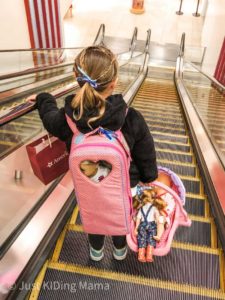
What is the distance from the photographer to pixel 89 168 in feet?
4.16

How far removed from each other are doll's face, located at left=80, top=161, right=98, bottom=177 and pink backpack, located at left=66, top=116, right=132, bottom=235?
2 centimetres

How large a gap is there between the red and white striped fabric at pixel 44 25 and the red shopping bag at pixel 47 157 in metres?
5.71

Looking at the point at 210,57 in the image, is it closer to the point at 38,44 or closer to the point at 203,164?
the point at 38,44

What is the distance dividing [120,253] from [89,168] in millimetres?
794

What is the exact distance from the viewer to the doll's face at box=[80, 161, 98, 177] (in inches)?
49.3

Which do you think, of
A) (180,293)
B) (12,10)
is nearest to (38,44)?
(12,10)

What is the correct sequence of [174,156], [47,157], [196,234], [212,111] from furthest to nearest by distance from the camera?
[212,111] → [174,156] → [196,234] → [47,157]

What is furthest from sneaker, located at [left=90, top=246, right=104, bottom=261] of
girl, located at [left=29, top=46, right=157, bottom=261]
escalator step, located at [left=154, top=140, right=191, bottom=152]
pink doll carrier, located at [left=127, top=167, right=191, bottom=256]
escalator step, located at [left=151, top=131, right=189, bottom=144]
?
escalator step, located at [left=151, top=131, right=189, bottom=144]

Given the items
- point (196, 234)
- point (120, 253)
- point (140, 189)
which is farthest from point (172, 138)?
point (120, 253)

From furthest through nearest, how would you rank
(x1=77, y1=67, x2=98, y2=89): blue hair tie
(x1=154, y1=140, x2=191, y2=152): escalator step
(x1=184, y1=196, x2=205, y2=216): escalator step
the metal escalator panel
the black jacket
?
(x1=154, y1=140, x2=191, y2=152): escalator step → the metal escalator panel → (x1=184, y1=196, x2=205, y2=216): escalator step → the black jacket → (x1=77, y1=67, x2=98, y2=89): blue hair tie

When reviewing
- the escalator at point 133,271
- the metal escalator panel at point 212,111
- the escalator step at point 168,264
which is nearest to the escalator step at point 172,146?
the metal escalator panel at point 212,111

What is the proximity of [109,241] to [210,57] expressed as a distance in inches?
381

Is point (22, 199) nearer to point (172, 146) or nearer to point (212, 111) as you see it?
point (172, 146)

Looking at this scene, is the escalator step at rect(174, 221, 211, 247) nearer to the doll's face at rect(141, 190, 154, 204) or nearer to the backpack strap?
the doll's face at rect(141, 190, 154, 204)
